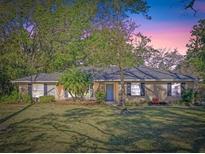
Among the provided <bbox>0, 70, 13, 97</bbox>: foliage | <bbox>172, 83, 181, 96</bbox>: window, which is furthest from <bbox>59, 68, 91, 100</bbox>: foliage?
<bbox>172, 83, 181, 96</bbox>: window

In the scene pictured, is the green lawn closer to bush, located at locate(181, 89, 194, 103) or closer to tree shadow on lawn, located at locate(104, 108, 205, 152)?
tree shadow on lawn, located at locate(104, 108, 205, 152)

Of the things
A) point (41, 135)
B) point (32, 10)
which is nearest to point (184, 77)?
point (32, 10)

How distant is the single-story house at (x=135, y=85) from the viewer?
25.3 metres

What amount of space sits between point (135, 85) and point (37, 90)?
798 centimetres

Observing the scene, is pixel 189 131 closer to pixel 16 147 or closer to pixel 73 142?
pixel 73 142

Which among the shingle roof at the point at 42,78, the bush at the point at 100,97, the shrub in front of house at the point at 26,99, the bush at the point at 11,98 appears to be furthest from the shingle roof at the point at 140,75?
the bush at the point at 11,98

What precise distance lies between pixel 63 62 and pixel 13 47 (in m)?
4.94

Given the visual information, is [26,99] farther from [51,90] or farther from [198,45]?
[198,45]

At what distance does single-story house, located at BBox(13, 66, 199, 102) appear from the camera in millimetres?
25266

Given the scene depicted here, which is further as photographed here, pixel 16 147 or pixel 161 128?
pixel 161 128

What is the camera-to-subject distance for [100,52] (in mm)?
24672

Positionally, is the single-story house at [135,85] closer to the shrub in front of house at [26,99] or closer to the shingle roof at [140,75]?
the shingle roof at [140,75]

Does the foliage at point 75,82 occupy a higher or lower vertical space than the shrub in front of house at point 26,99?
higher

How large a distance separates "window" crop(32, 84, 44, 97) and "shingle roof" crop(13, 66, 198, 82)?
519 millimetres
